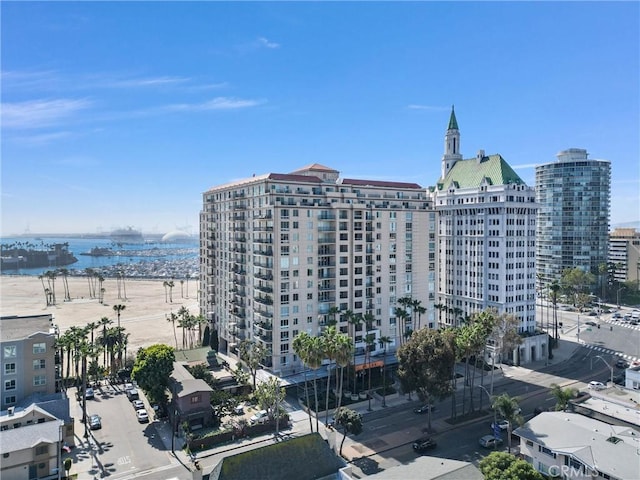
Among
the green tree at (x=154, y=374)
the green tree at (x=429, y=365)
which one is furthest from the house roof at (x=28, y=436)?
the green tree at (x=429, y=365)

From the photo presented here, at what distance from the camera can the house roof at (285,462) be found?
40281 millimetres

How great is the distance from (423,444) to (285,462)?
22.4m

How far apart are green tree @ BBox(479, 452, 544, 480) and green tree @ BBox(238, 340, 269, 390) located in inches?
1601

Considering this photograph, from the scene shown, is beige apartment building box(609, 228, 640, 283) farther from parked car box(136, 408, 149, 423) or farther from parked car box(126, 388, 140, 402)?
parked car box(136, 408, 149, 423)

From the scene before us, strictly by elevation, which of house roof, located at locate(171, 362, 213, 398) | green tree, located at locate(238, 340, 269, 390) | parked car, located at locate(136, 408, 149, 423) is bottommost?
parked car, located at locate(136, 408, 149, 423)

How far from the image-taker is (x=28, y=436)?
5041 cm

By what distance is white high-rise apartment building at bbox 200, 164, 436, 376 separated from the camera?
8019cm

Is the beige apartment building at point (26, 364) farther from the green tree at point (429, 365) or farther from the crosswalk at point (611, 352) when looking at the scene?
the crosswalk at point (611, 352)

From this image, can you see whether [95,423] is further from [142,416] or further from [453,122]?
[453,122]

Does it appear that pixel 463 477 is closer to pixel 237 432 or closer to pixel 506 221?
pixel 237 432

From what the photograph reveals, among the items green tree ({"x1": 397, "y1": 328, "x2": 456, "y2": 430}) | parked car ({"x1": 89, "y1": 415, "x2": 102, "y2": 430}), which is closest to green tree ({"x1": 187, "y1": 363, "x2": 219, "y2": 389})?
parked car ({"x1": 89, "y1": 415, "x2": 102, "y2": 430})

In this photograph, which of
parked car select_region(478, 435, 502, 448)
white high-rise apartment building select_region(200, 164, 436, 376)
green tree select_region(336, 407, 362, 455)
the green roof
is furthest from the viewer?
the green roof

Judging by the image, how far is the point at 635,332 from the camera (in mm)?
121062

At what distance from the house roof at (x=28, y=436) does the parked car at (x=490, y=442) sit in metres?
53.1
